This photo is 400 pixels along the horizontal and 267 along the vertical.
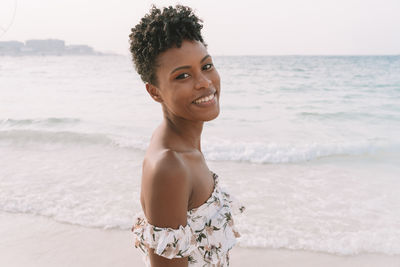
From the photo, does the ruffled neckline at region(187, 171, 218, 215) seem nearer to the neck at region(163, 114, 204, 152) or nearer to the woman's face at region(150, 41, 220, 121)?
the neck at region(163, 114, 204, 152)

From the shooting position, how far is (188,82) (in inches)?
56.0

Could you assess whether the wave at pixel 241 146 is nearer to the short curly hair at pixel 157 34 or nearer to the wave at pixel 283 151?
the wave at pixel 283 151

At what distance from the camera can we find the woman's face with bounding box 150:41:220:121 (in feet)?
4.58

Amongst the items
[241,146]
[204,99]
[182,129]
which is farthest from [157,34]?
[241,146]

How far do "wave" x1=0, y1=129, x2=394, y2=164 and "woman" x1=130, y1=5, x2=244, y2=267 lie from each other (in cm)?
551

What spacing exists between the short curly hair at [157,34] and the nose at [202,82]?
0.15 meters

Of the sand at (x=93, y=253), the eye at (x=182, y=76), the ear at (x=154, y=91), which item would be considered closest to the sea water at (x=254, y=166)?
the sand at (x=93, y=253)

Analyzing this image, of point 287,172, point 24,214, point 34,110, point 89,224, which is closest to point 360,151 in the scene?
point 287,172

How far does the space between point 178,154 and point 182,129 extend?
194 millimetres

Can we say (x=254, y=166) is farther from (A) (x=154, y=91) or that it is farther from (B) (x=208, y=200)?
(A) (x=154, y=91)

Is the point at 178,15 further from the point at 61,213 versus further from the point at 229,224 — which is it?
the point at 61,213

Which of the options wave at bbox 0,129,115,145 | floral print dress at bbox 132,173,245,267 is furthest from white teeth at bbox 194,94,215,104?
wave at bbox 0,129,115,145

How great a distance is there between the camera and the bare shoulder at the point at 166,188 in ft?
4.07

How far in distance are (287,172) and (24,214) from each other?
427cm
